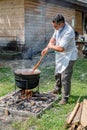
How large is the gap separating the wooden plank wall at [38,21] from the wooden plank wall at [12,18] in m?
0.28

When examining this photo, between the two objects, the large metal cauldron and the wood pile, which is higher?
the large metal cauldron

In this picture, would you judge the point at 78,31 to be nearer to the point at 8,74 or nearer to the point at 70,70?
the point at 8,74

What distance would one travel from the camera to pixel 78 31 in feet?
73.5

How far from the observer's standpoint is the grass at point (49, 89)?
516cm

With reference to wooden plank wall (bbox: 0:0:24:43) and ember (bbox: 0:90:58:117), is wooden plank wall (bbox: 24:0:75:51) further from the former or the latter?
ember (bbox: 0:90:58:117)

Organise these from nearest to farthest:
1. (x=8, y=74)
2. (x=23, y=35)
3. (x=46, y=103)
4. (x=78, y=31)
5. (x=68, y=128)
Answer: (x=68, y=128), (x=46, y=103), (x=8, y=74), (x=23, y=35), (x=78, y=31)

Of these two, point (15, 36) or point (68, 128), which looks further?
point (15, 36)

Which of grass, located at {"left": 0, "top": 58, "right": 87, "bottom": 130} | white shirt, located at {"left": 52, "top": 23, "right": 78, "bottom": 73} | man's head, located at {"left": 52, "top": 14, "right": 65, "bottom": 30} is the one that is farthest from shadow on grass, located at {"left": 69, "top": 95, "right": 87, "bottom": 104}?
man's head, located at {"left": 52, "top": 14, "right": 65, "bottom": 30}

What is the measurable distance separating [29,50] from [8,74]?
522cm

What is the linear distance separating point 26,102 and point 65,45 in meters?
1.55

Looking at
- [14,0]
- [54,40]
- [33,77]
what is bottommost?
[33,77]

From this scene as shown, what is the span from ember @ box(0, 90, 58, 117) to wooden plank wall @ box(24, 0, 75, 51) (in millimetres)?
8176

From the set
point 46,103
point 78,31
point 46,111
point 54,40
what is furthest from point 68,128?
point 78,31

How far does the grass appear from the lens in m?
5.16
